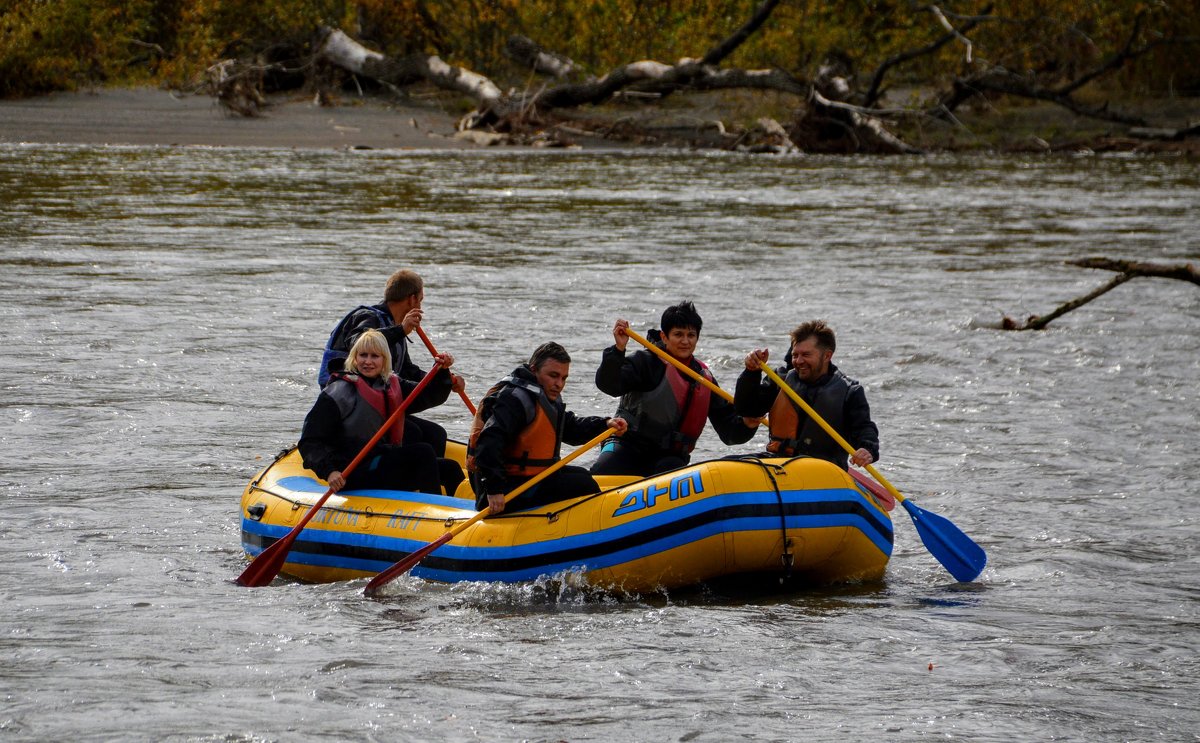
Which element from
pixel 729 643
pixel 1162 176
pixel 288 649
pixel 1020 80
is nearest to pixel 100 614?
pixel 288 649

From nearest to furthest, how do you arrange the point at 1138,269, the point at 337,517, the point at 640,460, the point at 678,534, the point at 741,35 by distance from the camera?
the point at 678,534
the point at 337,517
the point at 640,460
the point at 1138,269
the point at 741,35

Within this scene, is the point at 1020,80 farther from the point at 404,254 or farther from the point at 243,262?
the point at 243,262

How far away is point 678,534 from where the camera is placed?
18.7ft

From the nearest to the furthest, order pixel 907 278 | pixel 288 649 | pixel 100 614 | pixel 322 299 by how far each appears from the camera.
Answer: pixel 288 649
pixel 100 614
pixel 322 299
pixel 907 278

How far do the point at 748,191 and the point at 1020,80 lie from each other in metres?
6.61

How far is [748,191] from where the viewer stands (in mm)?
21188

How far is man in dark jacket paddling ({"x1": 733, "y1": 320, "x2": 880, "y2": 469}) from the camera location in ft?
20.3

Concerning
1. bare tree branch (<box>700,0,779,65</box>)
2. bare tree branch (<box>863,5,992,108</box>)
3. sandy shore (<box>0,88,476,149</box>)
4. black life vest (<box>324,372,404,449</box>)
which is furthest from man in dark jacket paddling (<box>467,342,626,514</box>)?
sandy shore (<box>0,88,476,149</box>)

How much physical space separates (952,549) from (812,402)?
764 mm

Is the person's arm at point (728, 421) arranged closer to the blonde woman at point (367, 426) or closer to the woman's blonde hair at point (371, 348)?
the blonde woman at point (367, 426)

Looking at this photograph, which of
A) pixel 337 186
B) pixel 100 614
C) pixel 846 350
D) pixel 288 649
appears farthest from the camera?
pixel 337 186

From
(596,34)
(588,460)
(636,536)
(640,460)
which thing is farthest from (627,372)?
(596,34)

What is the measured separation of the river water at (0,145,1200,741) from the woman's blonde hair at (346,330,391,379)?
869 mm

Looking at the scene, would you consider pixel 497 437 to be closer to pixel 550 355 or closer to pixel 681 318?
pixel 550 355
